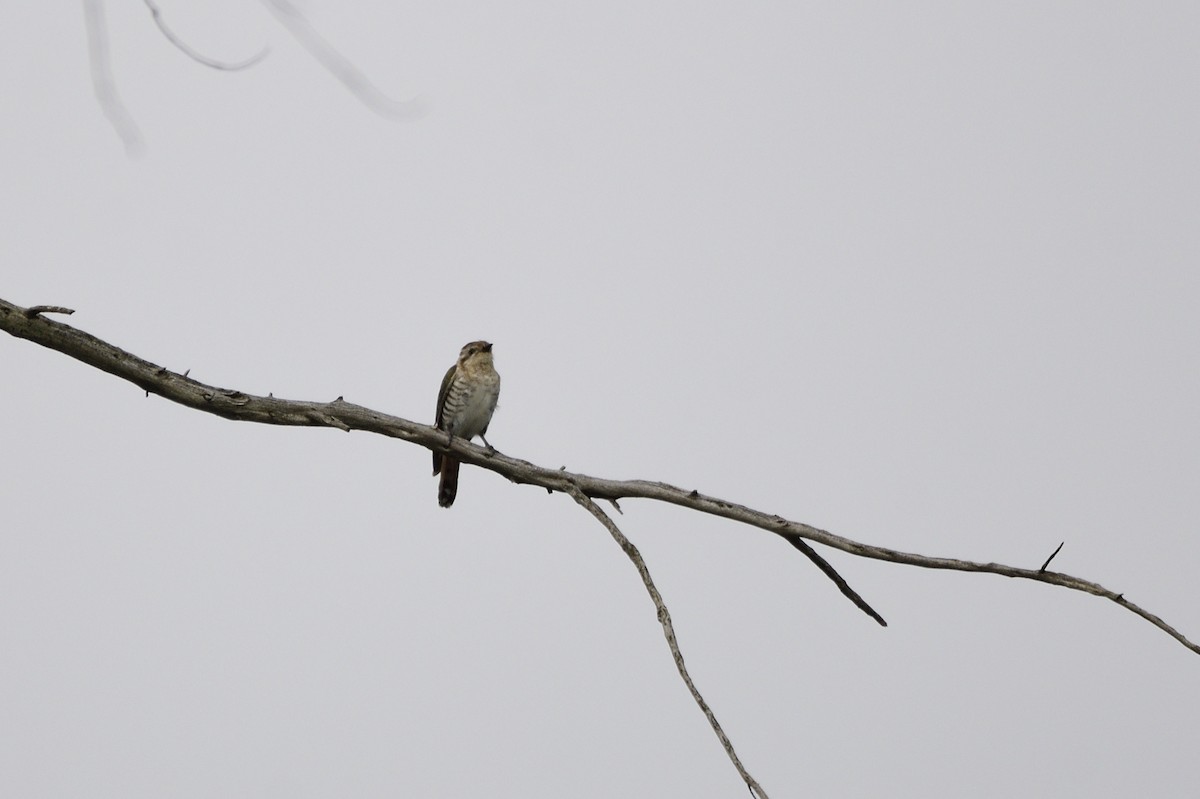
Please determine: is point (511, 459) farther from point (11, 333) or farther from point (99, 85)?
point (99, 85)

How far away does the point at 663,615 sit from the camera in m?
3.86

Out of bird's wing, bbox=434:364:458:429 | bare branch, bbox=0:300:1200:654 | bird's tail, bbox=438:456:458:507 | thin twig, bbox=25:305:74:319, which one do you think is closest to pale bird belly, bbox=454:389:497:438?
bird's wing, bbox=434:364:458:429

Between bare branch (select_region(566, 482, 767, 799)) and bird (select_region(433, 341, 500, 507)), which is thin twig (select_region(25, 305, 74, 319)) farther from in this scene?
bird (select_region(433, 341, 500, 507))

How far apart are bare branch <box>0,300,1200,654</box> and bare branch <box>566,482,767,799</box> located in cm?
10

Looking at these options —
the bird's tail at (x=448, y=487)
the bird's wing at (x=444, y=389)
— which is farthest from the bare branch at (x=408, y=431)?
the bird's wing at (x=444, y=389)

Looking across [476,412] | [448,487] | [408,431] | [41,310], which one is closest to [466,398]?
[476,412]

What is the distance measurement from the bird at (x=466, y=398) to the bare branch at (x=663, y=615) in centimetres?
684

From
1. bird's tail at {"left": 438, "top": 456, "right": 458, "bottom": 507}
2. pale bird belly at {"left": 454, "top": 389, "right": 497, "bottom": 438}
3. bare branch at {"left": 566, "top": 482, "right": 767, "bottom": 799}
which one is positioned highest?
pale bird belly at {"left": 454, "top": 389, "right": 497, "bottom": 438}

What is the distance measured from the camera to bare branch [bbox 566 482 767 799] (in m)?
3.44

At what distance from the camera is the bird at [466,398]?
10938mm

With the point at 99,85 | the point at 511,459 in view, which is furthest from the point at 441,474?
the point at 99,85

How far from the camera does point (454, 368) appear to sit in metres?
11.3

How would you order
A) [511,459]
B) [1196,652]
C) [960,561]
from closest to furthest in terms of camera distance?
[1196,652] < [960,561] < [511,459]

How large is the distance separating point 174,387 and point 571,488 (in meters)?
1.34
